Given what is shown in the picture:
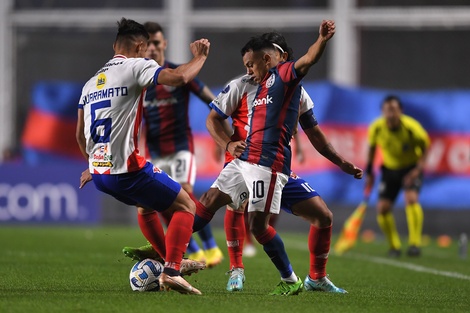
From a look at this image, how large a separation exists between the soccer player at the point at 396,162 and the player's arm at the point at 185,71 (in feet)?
22.8

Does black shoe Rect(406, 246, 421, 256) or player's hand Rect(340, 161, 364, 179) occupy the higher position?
player's hand Rect(340, 161, 364, 179)

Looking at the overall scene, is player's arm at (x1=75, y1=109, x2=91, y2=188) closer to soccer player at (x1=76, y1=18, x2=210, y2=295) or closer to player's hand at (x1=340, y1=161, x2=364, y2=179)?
soccer player at (x1=76, y1=18, x2=210, y2=295)

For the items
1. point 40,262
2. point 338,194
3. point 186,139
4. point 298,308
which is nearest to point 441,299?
point 298,308

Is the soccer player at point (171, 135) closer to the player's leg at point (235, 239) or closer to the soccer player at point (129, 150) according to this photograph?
the player's leg at point (235, 239)

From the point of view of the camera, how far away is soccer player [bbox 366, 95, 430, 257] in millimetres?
13992

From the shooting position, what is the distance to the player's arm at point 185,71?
7094 mm

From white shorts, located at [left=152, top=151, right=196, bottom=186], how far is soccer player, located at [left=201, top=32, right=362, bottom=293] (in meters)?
2.29

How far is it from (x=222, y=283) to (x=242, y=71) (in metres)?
17.1

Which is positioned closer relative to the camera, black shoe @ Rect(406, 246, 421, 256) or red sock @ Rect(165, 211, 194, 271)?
red sock @ Rect(165, 211, 194, 271)

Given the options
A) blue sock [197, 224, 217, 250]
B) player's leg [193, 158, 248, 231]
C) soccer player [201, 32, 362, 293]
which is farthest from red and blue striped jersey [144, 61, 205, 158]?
player's leg [193, 158, 248, 231]

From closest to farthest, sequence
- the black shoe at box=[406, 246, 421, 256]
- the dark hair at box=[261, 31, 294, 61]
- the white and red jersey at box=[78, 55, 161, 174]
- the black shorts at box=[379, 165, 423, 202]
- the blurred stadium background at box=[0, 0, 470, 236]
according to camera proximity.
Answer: the white and red jersey at box=[78, 55, 161, 174] → the dark hair at box=[261, 31, 294, 61] → the black shoe at box=[406, 246, 421, 256] → the black shorts at box=[379, 165, 423, 202] → the blurred stadium background at box=[0, 0, 470, 236]

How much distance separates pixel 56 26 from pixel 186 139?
14797mm

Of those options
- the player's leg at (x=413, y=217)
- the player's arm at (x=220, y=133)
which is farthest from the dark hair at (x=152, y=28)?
the player's leg at (x=413, y=217)

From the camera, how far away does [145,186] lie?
7.45 meters
